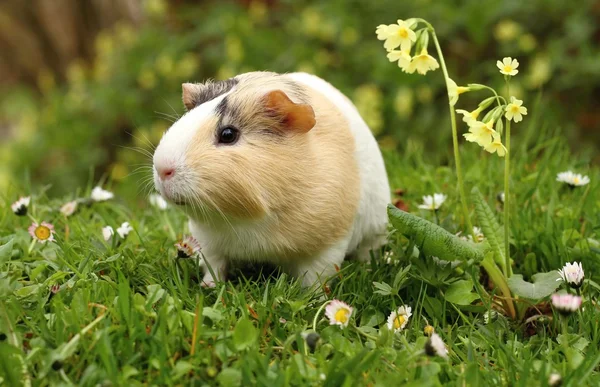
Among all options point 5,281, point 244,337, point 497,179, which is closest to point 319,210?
point 244,337

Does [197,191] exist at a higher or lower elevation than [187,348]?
higher

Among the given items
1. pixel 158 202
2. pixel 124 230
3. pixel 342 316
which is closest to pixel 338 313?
pixel 342 316

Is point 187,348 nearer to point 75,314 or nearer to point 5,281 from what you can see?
point 75,314

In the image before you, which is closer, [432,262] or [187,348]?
[187,348]

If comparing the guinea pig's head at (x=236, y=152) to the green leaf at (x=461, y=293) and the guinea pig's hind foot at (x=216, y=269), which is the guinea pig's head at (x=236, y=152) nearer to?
the guinea pig's hind foot at (x=216, y=269)

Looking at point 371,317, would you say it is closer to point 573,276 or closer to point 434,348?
point 434,348

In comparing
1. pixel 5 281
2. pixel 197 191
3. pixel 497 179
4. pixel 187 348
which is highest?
pixel 197 191
